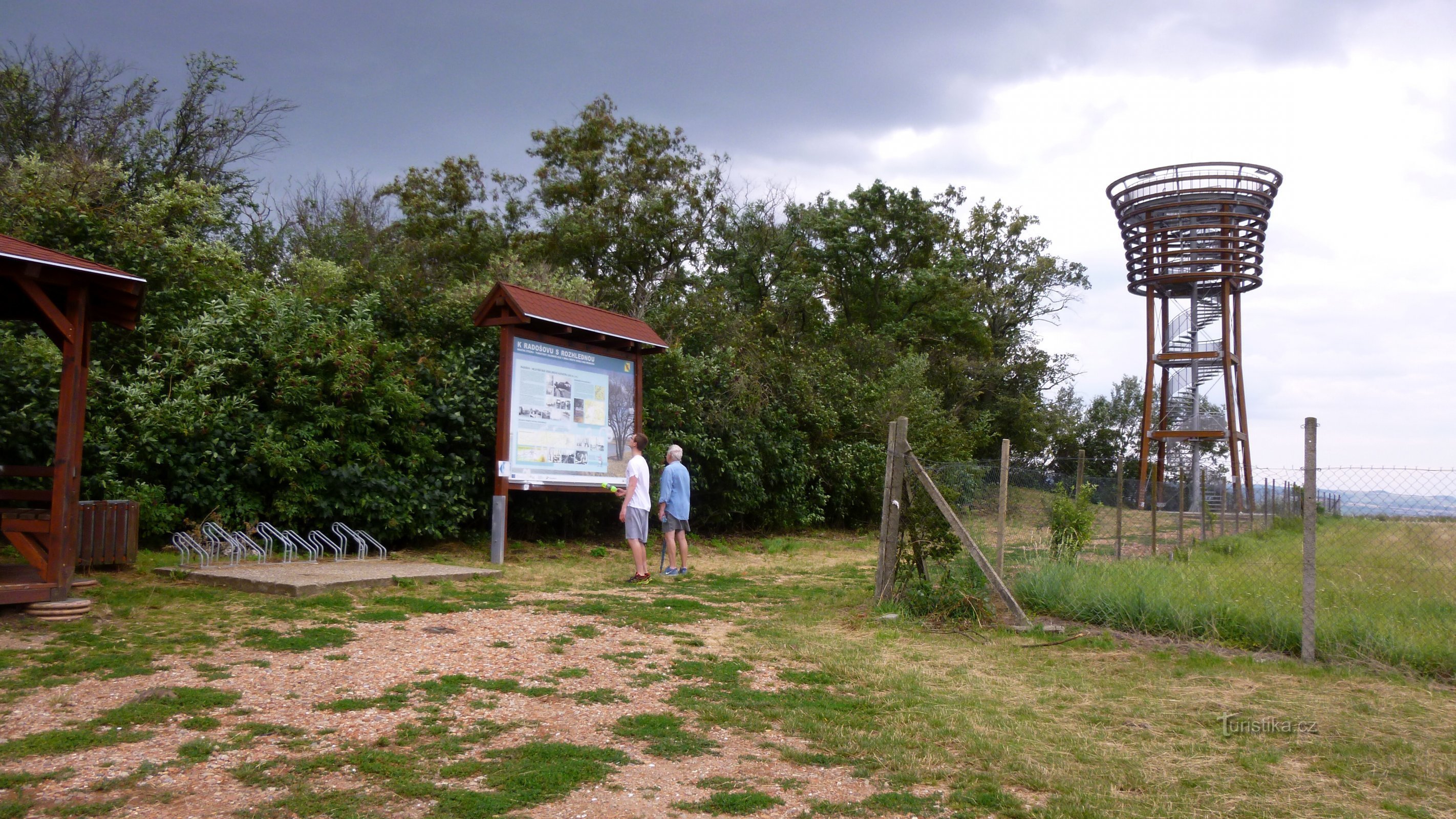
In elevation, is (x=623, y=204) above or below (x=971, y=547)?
above

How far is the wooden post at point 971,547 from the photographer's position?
28.3ft

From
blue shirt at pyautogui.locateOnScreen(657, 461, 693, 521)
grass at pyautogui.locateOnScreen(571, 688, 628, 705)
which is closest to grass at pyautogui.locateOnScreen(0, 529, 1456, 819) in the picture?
grass at pyautogui.locateOnScreen(571, 688, 628, 705)

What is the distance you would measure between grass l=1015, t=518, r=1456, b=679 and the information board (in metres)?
6.23

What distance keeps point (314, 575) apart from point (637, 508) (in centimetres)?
358

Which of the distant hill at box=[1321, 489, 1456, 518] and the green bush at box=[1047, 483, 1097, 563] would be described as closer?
the distant hill at box=[1321, 489, 1456, 518]

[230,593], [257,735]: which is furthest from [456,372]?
[257,735]

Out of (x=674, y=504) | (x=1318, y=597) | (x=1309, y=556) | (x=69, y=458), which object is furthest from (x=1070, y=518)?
(x=69, y=458)

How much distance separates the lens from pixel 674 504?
11.8 meters

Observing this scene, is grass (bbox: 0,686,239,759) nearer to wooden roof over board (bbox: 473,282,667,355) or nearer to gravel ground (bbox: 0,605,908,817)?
gravel ground (bbox: 0,605,908,817)

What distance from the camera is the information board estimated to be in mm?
12383

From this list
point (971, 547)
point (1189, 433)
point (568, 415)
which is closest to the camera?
point (971, 547)

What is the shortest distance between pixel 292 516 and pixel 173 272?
4192 mm

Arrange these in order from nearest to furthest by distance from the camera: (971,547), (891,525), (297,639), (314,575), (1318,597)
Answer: (297,639), (1318,597), (971,547), (314,575), (891,525)

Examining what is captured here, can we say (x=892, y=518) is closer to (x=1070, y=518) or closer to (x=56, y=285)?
(x=1070, y=518)
